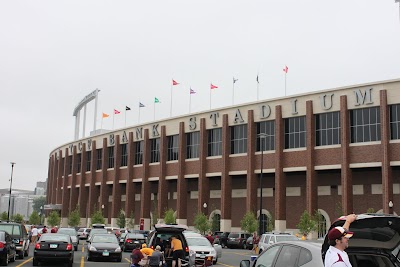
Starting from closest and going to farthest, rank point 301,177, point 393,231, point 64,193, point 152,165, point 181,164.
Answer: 1. point 393,231
2. point 301,177
3. point 181,164
4. point 152,165
5. point 64,193

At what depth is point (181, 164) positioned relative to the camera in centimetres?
6241

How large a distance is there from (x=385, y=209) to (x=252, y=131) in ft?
53.2

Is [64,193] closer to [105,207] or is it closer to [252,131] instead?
[105,207]

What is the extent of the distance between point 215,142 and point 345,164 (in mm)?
17157

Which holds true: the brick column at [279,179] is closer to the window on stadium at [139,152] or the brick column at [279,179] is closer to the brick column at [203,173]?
the brick column at [203,173]

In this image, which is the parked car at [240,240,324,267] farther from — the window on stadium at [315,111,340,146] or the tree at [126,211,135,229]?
the tree at [126,211,135,229]

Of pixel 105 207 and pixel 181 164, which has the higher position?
pixel 181 164

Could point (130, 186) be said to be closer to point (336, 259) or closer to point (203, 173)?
point (203, 173)

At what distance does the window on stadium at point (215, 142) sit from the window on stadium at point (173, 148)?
584cm

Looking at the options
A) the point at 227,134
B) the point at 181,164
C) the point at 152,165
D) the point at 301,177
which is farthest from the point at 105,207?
the point at 301,177

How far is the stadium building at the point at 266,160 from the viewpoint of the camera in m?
46.3

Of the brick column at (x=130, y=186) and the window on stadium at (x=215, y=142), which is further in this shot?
the brick column at (x=130, y=186)

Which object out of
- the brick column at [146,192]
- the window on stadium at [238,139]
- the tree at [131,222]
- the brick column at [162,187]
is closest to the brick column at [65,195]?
the tree at [131,222]

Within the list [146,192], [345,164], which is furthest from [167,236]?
[146,192]
